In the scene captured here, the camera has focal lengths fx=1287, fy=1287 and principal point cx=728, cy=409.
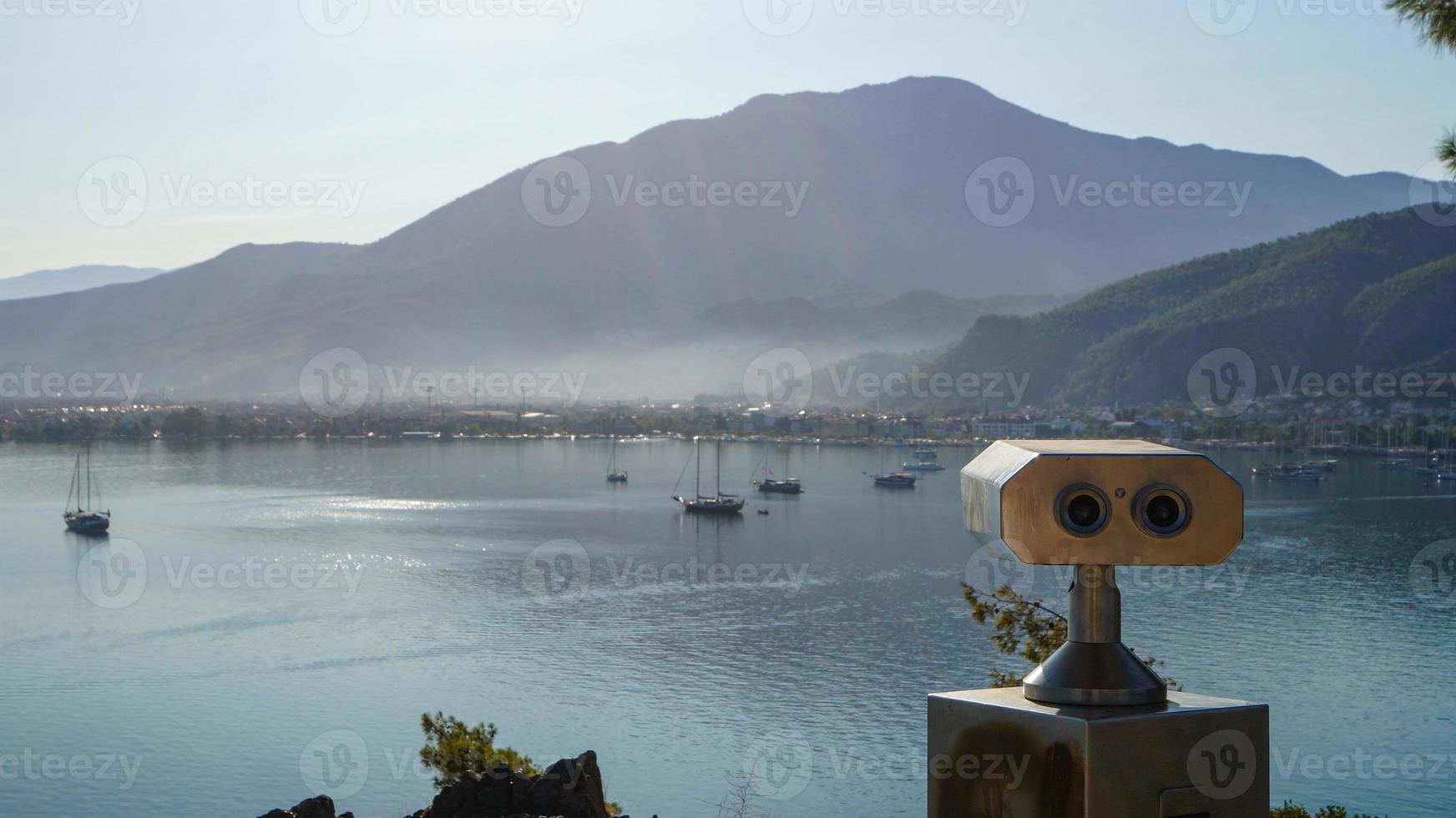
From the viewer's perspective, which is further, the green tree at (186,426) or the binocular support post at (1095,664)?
the green tree at (186,426)

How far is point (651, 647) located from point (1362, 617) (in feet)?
37.5

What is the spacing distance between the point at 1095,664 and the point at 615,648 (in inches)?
707

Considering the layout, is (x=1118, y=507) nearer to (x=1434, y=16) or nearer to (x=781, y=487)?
(x=1434, y=16)

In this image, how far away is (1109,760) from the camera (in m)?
1.04

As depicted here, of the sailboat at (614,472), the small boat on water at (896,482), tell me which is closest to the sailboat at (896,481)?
the small boat on water at (896,482)

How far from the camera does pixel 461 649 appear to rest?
19.0m

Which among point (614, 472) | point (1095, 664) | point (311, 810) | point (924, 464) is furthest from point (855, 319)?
point (1095, 664)

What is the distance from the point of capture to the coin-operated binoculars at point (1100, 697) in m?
1.01

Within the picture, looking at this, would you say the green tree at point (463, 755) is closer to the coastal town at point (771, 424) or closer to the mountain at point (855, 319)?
the coastal town at point (771, 424)

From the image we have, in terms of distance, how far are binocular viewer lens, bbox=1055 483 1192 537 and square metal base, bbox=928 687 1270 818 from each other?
6.1 inches

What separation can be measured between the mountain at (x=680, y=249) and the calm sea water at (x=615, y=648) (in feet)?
259

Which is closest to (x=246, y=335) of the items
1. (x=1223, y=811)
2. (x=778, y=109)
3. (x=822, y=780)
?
(x=778, y=109)

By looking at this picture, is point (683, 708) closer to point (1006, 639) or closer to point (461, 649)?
point (461, 649)

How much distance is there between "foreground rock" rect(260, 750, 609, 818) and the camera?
22.2 feet
